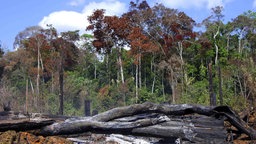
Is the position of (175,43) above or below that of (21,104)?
above

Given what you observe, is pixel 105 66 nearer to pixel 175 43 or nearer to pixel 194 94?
pixel 175 43

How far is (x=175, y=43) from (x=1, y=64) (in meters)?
13.9

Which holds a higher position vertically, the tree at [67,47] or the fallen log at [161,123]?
the tree at [67,47]

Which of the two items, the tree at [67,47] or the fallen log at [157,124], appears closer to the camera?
the fallen log at [157,124]

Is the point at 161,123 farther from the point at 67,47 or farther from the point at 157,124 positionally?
the point at 67,47

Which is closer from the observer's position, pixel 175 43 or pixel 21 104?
pixel 21 104

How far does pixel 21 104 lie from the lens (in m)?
21.2

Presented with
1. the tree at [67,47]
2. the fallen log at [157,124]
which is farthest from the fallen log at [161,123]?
the tree at [67,47]

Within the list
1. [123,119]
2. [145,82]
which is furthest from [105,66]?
[123,119]

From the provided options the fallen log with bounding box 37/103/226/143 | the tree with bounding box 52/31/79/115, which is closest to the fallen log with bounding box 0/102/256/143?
the fallen log with bounding box 37/103/226/143

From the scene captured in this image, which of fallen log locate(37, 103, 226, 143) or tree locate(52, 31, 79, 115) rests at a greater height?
tree locate(52, 31, 79, 115)

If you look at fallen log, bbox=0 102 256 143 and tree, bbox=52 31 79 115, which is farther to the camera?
tree, bbox=52 31 79 115

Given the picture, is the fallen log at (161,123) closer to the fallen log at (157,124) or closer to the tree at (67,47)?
the fallen log at (157,124)

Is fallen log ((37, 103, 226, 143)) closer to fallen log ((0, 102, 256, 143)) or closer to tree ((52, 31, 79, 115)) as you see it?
fallen log ((0, 102, 256, 143))
